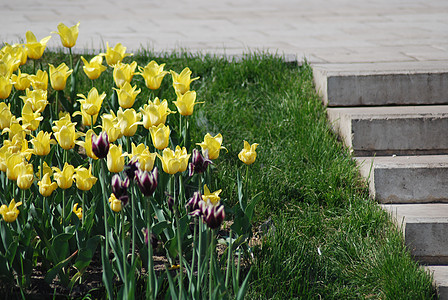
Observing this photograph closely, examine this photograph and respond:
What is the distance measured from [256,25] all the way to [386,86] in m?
3.05

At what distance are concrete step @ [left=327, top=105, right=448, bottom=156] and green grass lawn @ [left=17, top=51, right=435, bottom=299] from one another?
0.15 meters

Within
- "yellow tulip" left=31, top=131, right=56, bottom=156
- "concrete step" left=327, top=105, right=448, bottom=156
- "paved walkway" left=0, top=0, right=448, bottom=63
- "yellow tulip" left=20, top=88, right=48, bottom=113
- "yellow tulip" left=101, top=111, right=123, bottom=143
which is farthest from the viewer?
"paved walkway" left=0, top=0, right=448, bottom=63

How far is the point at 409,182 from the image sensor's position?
347 cm

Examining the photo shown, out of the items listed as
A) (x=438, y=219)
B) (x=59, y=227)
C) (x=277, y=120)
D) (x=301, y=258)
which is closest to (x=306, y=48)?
(x=277, y=120)

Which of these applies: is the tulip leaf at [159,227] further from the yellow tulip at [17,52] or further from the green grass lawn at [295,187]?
the yellow tulip at [17,52]

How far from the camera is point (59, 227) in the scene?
2.58 meters

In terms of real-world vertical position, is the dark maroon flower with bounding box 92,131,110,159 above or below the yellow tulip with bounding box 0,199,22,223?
above

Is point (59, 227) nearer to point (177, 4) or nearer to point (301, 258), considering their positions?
point (301, 258)

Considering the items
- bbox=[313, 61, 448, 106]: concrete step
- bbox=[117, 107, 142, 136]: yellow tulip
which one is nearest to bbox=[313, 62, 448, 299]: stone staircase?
bbox=[313, 61, 448, 106]: concrete step

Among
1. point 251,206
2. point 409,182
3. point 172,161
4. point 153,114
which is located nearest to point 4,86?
point 153,114

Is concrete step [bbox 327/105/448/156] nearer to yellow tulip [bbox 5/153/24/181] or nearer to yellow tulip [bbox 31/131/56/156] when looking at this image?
yellow tulip [bbox 31/131/56/156]

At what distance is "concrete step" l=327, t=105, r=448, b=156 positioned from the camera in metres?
3.74

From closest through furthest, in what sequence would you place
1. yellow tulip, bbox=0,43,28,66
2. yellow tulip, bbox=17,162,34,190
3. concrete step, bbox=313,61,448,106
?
yellow tulip, bbox=17,162,34,190, yellow tulip, bbox=0,43,28,66, concrete step, bbox=313,61,448,106

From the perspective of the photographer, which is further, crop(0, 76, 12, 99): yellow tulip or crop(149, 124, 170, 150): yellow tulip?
crop(0, 76, 12, 99): yellow tulip
